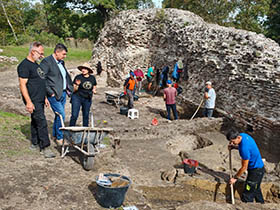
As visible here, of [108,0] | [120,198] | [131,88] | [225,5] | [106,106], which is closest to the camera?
[120,198]

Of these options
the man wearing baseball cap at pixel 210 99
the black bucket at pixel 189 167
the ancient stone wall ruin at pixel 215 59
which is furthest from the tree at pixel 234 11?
the black bucket at pixel 189 167

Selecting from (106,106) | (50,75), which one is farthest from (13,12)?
(50,75)

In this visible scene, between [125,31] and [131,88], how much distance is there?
7558 mm

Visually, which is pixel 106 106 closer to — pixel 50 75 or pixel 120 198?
pixel 50 75

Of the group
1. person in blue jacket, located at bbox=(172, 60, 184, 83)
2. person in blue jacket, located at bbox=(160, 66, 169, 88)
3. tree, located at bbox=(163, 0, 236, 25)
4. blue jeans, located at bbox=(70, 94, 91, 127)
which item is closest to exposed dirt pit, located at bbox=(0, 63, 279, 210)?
blue jeans, located at bbox=(70, 94, 91, 127)

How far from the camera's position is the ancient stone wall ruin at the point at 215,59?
7555mm

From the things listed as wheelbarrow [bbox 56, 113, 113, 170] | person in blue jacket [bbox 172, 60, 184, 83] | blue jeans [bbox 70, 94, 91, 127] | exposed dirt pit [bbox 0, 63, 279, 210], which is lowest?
exposed dirt pit [bbox 0, 63, 279, 210]

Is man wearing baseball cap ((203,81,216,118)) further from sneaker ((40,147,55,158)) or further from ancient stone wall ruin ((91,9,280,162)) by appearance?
sneaker ((40,147,55,158))

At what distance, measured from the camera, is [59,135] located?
5.67 m

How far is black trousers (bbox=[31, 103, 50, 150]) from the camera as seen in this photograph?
4879mm

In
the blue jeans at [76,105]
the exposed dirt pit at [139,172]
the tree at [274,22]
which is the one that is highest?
the tree at [274,22]

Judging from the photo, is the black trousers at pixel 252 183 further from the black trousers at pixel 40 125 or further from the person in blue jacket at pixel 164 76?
the person in blue jacket at pixel 164 76

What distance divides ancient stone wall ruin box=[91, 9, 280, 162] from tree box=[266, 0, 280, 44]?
383 inches

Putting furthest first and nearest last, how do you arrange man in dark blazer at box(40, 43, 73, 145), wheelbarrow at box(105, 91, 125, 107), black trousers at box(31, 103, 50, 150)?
1. wheelbarrow at box(105, 91, 125, 107)
2. man in dark blazer at box(40, 43, 73, 145)
3. black trousers at box(31, 103, 50, 150)
